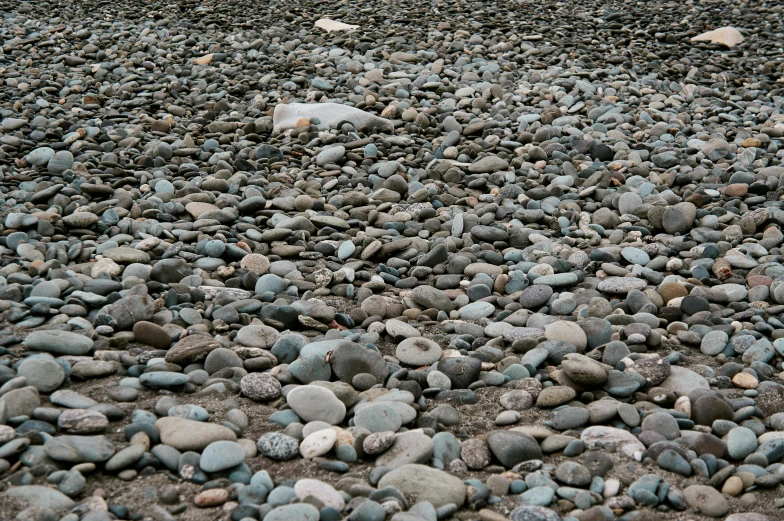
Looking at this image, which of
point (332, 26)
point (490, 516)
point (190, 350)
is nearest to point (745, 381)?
point (490, 516)

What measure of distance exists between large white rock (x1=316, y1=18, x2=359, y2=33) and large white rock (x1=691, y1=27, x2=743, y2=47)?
3.54 m

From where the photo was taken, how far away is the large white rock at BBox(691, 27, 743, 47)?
744 cm

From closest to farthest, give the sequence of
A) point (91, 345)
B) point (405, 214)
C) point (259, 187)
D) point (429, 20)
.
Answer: point (91, 345)
point (405, 214)
point (259, 187)
point (429, 20)

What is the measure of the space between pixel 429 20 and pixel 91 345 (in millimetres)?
5978

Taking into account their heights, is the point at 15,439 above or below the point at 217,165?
above

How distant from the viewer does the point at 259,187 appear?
15.4ft

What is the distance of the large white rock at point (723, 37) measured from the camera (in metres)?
7.44

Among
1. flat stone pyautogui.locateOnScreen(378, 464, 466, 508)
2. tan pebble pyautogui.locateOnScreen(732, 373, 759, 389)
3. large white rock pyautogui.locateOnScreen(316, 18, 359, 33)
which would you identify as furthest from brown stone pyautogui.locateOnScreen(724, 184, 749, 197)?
large white rock pyautogui.locateOnScreen(316, 18, 359, 33)

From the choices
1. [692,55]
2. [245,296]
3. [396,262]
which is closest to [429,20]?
[692,55]

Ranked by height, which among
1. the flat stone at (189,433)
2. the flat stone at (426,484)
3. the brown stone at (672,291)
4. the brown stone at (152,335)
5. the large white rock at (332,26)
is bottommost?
the brown stone at (672,291)

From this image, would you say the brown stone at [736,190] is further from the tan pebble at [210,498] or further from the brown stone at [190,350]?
the tan pebble at [210,498]

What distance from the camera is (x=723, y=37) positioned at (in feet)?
24.6

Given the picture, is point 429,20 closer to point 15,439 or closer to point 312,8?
point 312,8

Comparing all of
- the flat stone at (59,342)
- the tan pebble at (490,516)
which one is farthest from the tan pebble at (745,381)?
the flat stone at (59,342)
